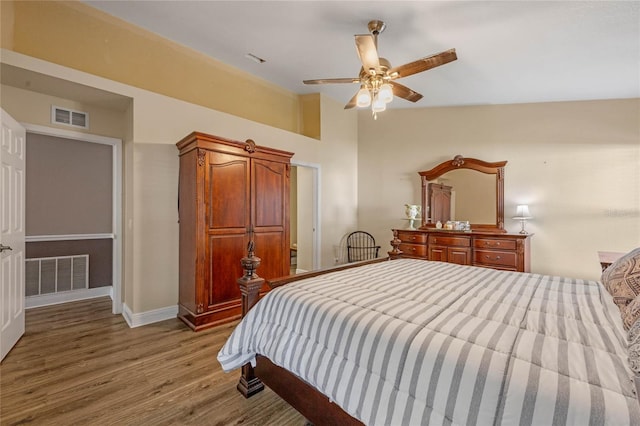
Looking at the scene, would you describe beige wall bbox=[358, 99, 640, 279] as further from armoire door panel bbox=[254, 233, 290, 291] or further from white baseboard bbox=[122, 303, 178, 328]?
white baseboard bbox=[122, 303, 178, 328]

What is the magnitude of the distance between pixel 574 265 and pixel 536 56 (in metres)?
2.81

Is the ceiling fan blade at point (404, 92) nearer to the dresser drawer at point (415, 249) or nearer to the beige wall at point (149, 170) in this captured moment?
the beige wall at point (149, 170)

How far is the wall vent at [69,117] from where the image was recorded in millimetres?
2996

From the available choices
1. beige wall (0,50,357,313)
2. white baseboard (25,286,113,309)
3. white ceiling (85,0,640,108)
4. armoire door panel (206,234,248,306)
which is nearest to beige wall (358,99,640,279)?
white ceiling (85,0,640,108)

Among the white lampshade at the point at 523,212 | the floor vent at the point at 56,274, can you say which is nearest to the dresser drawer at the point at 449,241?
the white lampshade at the point at 523,212

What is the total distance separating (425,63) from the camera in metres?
2.35

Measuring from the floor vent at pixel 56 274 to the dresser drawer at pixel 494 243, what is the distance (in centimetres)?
552

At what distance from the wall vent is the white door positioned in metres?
0.39

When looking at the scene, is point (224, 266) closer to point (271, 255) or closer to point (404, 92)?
point (271, 255)

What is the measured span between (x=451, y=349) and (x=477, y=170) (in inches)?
165

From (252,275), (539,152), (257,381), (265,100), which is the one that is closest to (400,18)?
(265,100)

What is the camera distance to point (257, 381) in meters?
1.89

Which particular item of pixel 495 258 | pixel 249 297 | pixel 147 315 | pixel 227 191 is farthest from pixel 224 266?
pixel 495 258

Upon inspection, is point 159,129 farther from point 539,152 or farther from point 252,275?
point 539,152
